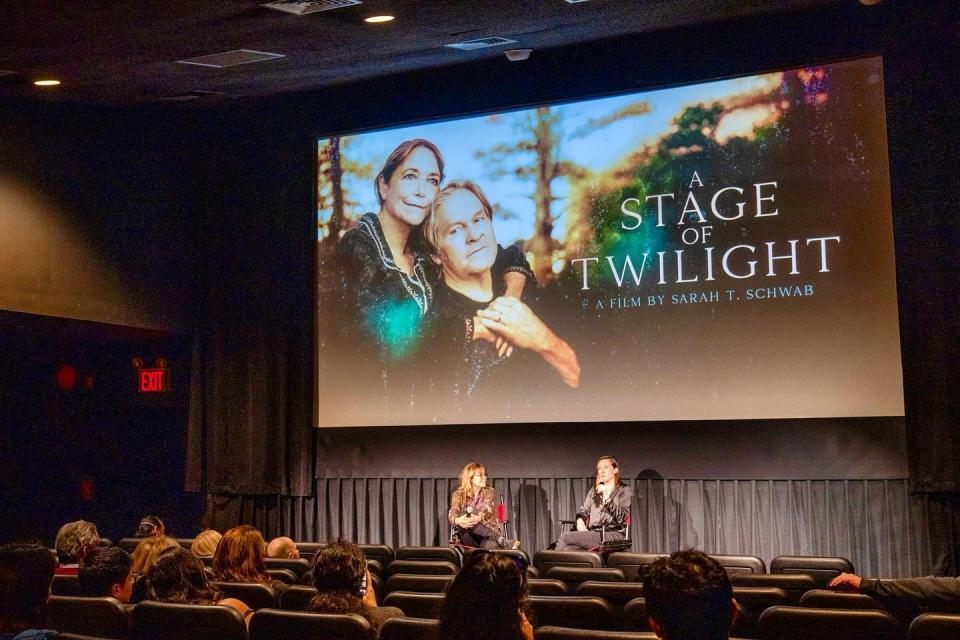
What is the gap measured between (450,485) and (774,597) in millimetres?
5744

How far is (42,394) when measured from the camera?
12406 millimetres

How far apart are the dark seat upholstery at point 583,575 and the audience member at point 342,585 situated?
184 centimetres

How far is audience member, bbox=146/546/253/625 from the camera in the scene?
3.97m

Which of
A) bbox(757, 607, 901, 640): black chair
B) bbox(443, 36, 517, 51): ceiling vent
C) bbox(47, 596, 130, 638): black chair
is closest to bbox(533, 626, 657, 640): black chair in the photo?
bbox(757, 607, 901, 640): black chair

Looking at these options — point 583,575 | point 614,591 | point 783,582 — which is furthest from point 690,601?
point 583,575

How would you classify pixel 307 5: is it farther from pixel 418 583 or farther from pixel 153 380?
pixel 153 380

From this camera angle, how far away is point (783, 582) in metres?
4.94

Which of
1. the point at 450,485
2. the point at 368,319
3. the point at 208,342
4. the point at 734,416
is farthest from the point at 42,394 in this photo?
the point at 734,416

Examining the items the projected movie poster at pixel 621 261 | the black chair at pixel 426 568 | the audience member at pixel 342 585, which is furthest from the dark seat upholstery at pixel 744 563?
the audience member at pixel 342 585

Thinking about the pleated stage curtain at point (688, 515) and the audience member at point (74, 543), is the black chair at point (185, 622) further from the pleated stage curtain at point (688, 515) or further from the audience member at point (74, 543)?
the pleated stage curtain at point (688, 515)

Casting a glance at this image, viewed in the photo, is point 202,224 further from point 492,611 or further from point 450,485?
point 492,611

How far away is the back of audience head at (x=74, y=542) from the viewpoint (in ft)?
19.9

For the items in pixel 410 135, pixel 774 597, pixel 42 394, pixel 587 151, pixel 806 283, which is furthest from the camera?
pixel 42 394

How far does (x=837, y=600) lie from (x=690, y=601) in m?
2.00
